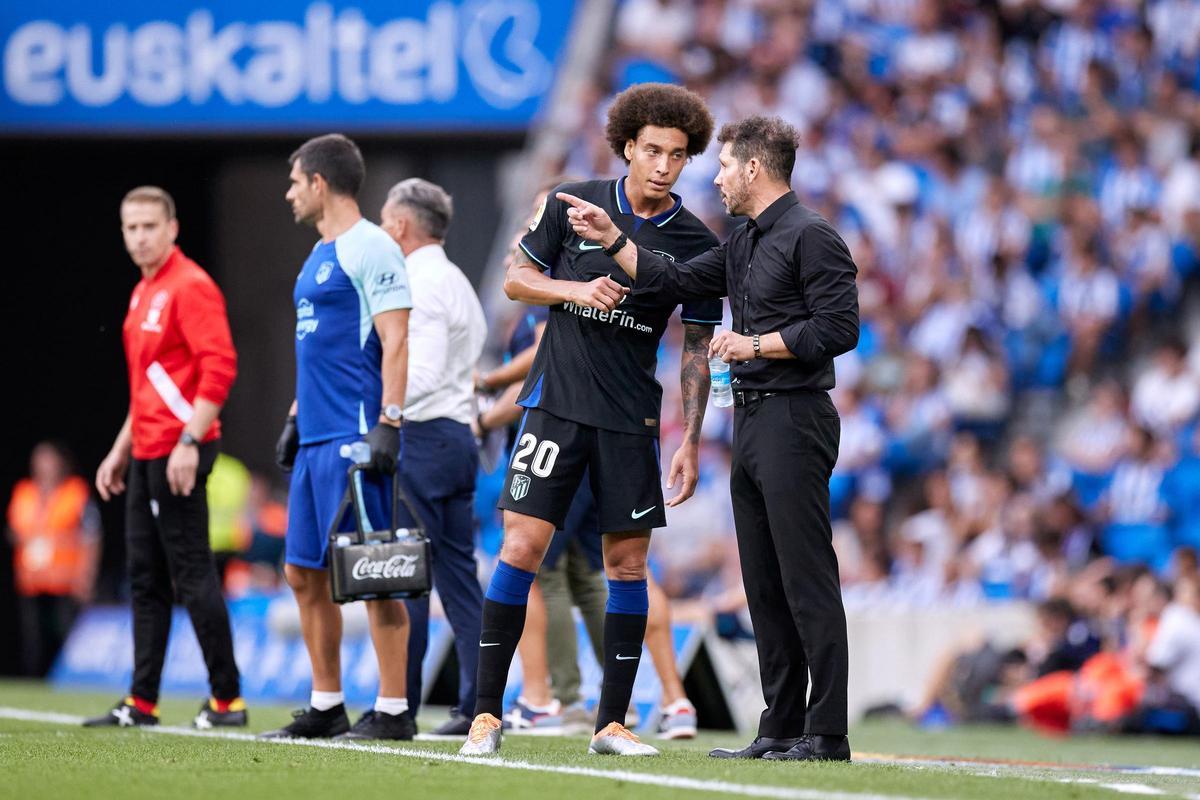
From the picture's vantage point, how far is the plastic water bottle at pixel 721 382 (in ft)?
21.9

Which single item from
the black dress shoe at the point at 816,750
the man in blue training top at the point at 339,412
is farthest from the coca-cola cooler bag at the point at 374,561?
the black dress shoe at the point at 816,750

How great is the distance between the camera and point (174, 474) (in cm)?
849

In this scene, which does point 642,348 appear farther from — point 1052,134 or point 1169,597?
point 1052,134

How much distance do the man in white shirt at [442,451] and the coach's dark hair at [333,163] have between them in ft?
2.39

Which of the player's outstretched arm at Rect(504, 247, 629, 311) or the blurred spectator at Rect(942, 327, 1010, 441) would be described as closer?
the player's outstretched arm at Rect(504, 247, 629, 311)

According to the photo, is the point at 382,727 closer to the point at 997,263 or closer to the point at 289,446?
the point at 289,446

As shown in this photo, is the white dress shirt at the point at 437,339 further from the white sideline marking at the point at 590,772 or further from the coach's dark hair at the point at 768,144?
the coach's dark hair at the point at 768,144

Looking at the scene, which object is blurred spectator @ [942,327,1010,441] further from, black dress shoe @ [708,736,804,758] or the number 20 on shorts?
the number 20 on shorts

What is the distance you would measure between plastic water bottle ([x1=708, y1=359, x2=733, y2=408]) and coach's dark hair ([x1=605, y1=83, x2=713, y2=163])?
0.82 metres

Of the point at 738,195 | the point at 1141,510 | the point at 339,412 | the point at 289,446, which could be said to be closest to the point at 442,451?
the point at 289,446

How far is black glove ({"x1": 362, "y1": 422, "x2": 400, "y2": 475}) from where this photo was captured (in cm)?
746

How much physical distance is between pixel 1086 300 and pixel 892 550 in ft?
8.72

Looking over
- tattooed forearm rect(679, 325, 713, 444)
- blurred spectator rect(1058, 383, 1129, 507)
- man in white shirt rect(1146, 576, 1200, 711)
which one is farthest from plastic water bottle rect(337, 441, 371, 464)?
blurred spectator rect(1058, 383, 1129, 507)

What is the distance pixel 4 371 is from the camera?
65.4 ft
